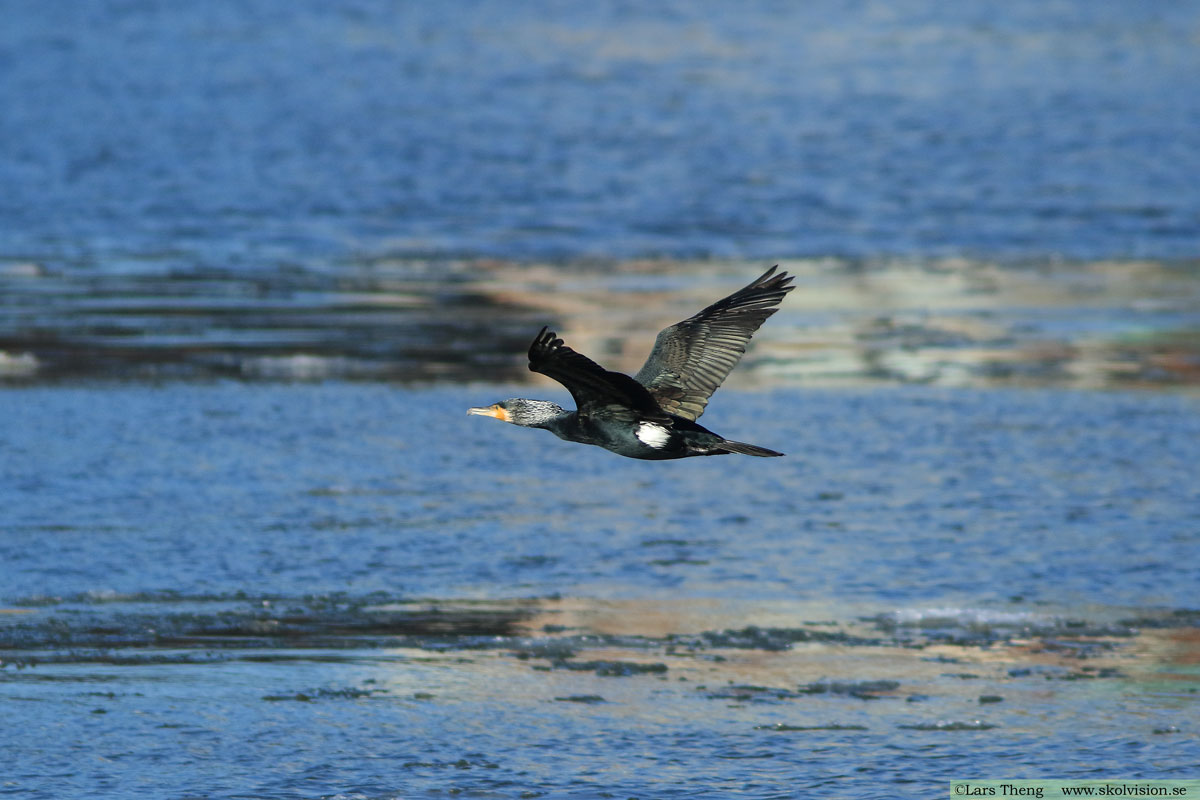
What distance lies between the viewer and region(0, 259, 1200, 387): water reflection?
11.7 m

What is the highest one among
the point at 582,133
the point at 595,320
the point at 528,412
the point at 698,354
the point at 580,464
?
the point at 582,133

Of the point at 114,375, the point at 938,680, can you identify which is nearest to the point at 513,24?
the point at 114,375

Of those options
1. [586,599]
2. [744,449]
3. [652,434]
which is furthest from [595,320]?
[744,449]

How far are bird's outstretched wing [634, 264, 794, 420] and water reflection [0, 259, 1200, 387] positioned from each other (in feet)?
13.9

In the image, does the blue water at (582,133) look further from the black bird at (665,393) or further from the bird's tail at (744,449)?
the bird's tail at (744,449)

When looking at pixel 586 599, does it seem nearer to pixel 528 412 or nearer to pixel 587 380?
pixel 528 412

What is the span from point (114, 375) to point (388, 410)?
6.44 feet

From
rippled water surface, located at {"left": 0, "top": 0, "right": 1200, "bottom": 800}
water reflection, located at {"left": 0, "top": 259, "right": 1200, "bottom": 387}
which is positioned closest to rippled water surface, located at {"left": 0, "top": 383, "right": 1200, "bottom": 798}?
rippled water surface, located at {"left": 0, "top": 0, "right": 1200, "bottom": 800}

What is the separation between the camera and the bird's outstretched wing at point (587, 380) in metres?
5.53

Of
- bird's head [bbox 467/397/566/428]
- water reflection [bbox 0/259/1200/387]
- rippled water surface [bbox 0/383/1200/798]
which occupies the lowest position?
rippled water surface [bbox 0/383/1200/798]

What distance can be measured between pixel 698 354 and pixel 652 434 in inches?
26.0

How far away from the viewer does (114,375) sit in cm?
1138

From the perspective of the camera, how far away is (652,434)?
21.1 ft

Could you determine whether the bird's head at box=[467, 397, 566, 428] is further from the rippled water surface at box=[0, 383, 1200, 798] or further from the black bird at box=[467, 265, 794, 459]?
the rippled water surface at box=[0, 383, 1200, 798]
